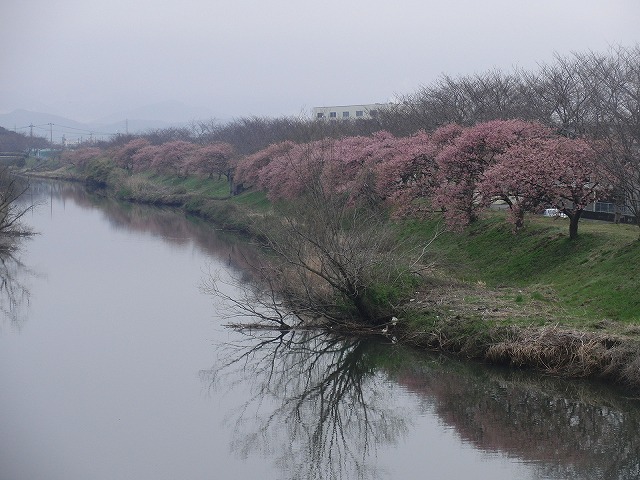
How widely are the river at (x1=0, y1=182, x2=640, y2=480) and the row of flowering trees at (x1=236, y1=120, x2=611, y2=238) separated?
19.5 ft

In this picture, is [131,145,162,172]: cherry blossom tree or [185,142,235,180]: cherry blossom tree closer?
[185,142,235,180]: cherry blossom tree

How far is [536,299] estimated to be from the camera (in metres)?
21.0

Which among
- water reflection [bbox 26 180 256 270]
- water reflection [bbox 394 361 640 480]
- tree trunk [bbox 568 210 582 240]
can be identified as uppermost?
tree trunk [bbox 568 210 582 240]

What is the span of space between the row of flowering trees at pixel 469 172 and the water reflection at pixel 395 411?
247 inches

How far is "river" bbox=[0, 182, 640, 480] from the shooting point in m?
14.4

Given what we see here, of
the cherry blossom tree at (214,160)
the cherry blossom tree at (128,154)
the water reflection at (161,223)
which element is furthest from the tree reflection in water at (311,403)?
the cherry blossom tree at (128,154)

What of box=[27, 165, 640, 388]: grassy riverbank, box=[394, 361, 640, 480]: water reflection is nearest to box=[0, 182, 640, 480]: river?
box=[394, 361, 640, 480]: water reflection

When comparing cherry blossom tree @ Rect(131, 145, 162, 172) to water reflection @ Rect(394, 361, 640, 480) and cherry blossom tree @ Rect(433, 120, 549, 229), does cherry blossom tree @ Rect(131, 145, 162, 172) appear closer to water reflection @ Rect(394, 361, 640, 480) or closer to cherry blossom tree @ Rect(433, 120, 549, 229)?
cherry blossom tree @ Rect(433, 120, 549, 229)

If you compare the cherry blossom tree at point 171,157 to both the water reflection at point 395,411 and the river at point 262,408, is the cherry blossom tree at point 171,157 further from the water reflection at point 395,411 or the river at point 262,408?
the water reflection at point 395,411

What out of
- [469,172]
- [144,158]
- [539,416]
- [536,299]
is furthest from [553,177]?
[144,158]

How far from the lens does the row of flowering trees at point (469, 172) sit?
24.1m

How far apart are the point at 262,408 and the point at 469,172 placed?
14.1 m

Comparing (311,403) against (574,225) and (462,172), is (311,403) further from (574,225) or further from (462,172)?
(462,172)

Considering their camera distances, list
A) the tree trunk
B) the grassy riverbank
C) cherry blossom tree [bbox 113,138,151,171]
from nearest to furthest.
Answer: the grassy riverbank < the tree trunk < cherry blossom tree [bbox 113,138,151,171]
